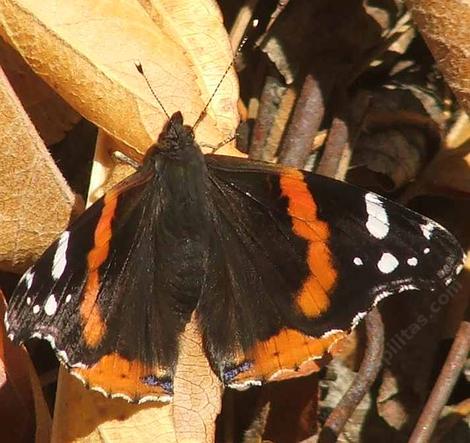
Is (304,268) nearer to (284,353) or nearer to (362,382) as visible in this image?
(284,353)

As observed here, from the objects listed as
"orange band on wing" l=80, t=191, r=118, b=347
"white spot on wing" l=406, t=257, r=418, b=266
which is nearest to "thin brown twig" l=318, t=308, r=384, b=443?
"white spot on wing" l=406, t=257, r=418, b=266

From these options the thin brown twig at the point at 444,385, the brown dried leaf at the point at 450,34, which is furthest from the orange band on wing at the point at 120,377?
the brown dried leaf at the point at 450,34

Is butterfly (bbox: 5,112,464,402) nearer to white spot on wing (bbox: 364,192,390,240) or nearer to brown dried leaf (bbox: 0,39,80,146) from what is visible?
white spot on wing (bbox: 364,192,390,240)

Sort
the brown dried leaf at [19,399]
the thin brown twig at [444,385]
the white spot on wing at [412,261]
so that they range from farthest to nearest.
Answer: the thin brown twig at [444,385] → the brown dried leaf at [19,399] → the white spot on wing at [412,261]

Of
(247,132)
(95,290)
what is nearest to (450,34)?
(247,132)

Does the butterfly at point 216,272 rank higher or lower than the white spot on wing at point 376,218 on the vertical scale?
lower

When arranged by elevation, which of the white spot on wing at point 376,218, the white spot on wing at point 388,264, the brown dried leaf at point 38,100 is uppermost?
the white spot on wing at point 376,218

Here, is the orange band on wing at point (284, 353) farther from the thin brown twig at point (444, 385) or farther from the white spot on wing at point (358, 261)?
the thin brown twig at point (444, 385)
